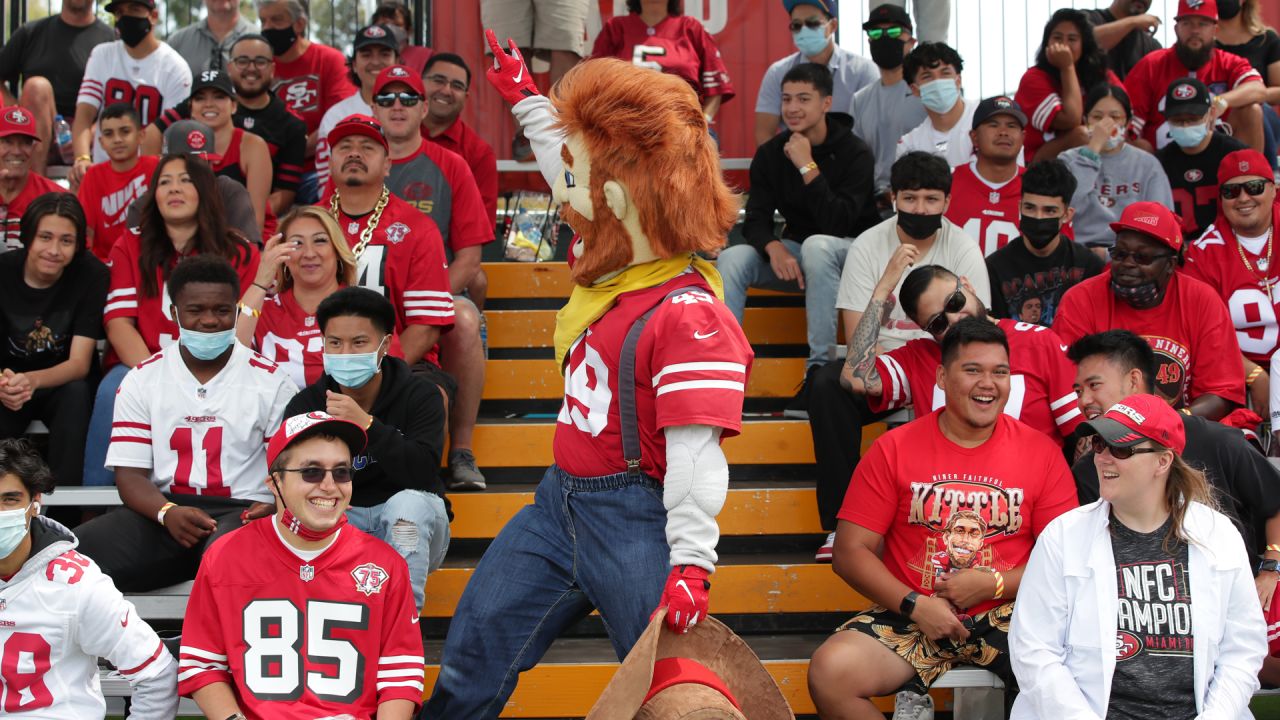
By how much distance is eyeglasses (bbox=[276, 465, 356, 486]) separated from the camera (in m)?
3.63

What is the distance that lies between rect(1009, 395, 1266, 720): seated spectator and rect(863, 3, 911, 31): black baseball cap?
415cm

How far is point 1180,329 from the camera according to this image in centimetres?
516

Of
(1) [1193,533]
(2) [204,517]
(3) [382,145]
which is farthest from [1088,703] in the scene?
(3) [382,145]

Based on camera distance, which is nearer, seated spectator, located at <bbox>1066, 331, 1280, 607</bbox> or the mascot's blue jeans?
the mascot's blue jeans

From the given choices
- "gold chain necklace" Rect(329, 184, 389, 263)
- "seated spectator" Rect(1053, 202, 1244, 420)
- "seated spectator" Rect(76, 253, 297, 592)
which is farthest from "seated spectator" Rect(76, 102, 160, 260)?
"seated spectator" Rect(1053, 202, 1244, 420)

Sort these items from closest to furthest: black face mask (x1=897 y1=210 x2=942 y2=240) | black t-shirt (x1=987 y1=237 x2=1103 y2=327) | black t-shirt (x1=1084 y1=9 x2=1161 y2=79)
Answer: black face mask (x1=897 y1=210 x2=942 y2=240) → black t-shirt (x1=987 y1=237 x2=1103 y2=327) → black t-shirt (x1=1084 y1=9 x2=1161 y2=79)

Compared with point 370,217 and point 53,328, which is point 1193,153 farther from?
point 53,328

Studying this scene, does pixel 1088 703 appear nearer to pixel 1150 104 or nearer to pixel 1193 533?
pixel 1193 533


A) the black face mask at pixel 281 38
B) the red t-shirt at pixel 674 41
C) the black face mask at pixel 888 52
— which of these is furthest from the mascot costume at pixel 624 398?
the black face mask at pixel 281 38

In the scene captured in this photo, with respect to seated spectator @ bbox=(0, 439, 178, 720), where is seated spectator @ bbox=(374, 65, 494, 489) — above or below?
above

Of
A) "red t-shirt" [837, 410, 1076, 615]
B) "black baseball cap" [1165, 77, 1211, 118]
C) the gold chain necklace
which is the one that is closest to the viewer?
"red t-shirt" [837, 410, 1076, 615]

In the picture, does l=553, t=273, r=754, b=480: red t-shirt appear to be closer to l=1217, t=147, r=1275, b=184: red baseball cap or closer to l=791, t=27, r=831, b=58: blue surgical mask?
l=1217, t=147, r=1275, b=184: red baseball cap

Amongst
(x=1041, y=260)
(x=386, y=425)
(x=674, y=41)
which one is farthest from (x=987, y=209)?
(x=386, y=425)

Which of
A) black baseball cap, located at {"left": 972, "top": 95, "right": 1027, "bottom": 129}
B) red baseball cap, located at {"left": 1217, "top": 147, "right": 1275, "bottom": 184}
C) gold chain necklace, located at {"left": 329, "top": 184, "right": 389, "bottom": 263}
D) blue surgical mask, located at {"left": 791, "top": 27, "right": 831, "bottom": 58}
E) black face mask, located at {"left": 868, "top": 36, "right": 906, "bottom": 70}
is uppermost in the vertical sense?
blue surgical mask, located at {"left": 791, "top": 27, "right": 831, "bottom": 58}
